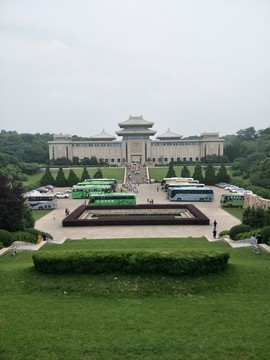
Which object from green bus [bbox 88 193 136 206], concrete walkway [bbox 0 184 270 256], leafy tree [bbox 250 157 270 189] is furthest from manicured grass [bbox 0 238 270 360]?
leafy tree [bbox 250 157 270 189]

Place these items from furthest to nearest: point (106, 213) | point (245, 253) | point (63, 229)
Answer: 1. point (106, 213)
2. point (63, 229)
3. point (245, 253)

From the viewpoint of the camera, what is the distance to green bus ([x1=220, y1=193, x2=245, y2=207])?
110ft

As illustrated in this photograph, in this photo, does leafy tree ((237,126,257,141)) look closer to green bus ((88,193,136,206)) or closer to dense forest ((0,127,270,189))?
dense forest ((0,127,270,189))

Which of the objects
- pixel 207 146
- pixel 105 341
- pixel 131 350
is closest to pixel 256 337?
pixel 131 350

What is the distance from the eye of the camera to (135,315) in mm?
7559

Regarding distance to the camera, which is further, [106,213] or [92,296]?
[106,213]

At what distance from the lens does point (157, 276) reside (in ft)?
31.5

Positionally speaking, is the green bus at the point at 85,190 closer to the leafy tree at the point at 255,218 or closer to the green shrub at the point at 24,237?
the leafy tree at the point at 255,218

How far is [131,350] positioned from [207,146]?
261 ft

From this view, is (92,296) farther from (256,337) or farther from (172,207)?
(172,207)

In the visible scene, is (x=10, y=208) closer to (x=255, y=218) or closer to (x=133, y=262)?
(x=133, y=262)

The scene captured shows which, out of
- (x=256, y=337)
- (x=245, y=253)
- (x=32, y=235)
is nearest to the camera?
(x=256, y=337)

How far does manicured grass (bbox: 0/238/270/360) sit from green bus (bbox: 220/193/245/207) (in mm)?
23224

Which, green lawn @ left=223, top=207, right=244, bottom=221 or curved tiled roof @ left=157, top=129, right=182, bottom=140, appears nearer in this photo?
green lawn @ left=223, top=207, right=244, bottom=221
